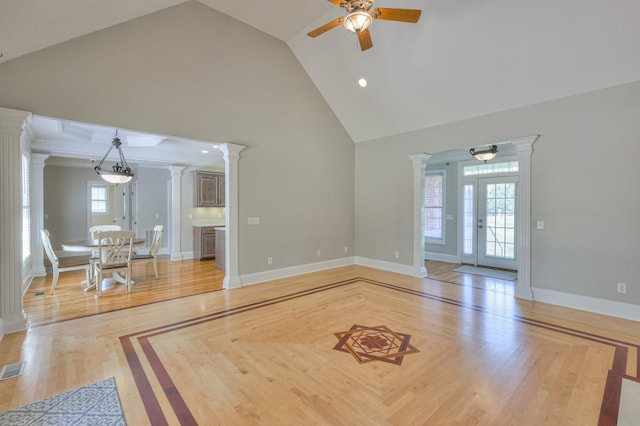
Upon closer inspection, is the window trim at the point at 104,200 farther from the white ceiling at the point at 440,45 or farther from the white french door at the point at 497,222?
the white french door at the point at 497,222

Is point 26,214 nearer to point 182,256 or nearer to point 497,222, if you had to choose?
point 182,256

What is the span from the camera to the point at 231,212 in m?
4.82

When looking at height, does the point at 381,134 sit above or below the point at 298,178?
above

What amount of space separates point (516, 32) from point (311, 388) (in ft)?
14.9

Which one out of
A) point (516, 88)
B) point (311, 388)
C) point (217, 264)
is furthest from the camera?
point (217, 264)

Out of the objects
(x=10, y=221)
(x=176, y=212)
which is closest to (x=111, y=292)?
(x=10, y=221)

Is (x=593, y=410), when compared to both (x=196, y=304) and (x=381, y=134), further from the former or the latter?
(x=381, y=134)

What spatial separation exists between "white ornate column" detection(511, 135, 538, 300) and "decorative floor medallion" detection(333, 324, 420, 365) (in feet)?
8.12

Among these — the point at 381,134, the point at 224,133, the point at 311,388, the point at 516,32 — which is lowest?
the point at 311,388

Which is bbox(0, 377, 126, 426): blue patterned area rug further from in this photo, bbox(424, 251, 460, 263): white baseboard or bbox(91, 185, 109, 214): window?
bbox(91, 185, 109, 214): window

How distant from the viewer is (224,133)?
15.6ft

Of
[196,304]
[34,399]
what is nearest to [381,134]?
[196,304]

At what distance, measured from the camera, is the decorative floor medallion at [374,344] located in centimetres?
263

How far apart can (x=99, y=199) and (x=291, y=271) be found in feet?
23.1
